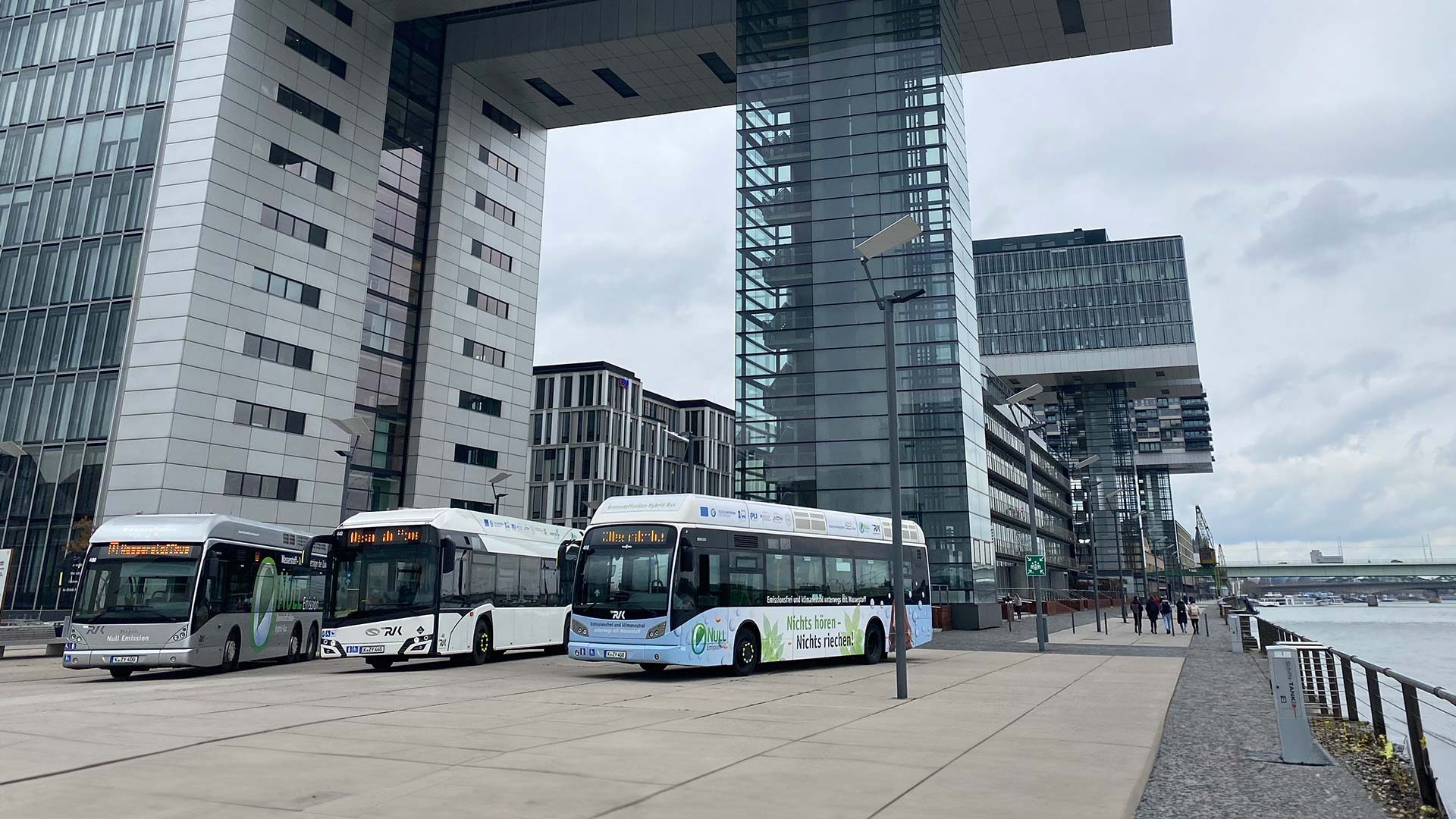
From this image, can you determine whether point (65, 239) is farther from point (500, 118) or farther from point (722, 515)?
point (722, 515)

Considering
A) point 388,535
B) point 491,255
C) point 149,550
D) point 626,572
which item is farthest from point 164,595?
point 491,255

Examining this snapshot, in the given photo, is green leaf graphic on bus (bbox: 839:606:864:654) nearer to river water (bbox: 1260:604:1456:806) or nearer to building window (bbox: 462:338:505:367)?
river water (bbox: 1260:604:1456:806)

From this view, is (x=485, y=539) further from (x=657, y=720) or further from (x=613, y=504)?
(x=657, y=720)

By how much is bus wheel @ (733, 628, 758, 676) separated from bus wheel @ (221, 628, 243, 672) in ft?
35.9

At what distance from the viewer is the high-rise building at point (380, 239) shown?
136 feet

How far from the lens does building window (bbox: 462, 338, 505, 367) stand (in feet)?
177

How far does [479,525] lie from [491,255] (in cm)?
3666

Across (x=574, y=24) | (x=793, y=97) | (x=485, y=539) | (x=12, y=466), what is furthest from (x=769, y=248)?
(x=12, y=466)

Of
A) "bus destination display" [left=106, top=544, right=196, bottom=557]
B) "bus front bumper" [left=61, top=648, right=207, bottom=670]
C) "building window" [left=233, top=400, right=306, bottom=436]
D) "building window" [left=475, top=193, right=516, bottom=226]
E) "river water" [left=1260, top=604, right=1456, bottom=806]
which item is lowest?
"river water" [left=1260, top=604, right=1456, bottom=806]

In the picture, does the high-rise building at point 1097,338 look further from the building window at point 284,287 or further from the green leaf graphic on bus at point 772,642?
the green leaf graphic on bus at point 772,642

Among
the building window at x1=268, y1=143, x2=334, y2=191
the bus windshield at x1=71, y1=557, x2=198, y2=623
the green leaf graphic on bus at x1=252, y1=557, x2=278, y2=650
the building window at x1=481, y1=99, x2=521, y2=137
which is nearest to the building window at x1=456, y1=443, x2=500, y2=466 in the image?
the building window at x1=268, y1=143, x2=334, y2=191

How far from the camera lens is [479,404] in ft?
179

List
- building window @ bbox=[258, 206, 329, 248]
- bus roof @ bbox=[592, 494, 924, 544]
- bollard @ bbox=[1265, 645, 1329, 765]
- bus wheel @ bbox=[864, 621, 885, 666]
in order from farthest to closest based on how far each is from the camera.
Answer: building window @ bbox=[258, 206, 329, 248]
bus wheel @ bbox=[864, 621, 885, 666]
bus roof @ bbox=[592, 494, 924, 544]
bollard @ bbox=[1265, 645, 1329, 765]

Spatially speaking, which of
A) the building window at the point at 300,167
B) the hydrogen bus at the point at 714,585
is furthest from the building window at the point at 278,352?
the hydrogen bus at the point at 714,585
